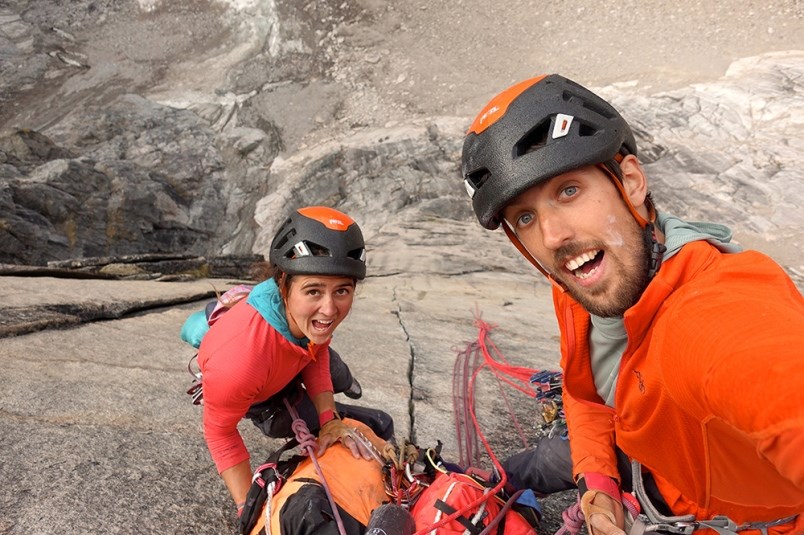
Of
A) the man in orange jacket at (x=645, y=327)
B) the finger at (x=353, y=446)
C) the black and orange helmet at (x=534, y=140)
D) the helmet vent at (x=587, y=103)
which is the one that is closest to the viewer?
the man in orange jacket at (x=645, y=327)

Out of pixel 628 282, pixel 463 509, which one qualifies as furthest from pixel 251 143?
pixel 628 282

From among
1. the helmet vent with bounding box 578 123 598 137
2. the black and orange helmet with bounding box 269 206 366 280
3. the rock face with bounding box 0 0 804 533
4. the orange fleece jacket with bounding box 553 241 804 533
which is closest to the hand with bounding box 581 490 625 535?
the orange fleece jacket with bounding box 553 241 804 533

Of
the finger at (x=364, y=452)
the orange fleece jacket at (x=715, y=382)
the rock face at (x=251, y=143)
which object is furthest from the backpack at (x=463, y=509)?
the rock face at (x=251, y=143)

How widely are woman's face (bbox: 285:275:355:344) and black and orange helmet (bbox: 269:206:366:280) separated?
0.08 meters

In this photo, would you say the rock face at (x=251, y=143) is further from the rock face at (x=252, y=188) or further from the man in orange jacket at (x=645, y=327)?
the man in orange jacket at (x=645, y=327)

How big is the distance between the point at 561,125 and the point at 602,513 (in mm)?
1877

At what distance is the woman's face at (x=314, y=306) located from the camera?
316 centimetres

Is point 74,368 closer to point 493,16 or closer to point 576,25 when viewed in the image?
point 576,25

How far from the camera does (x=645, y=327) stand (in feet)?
6.13

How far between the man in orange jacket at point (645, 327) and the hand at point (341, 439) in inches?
51.1

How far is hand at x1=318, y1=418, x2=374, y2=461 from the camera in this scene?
3154 mm

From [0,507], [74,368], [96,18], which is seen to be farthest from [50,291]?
[96,18]

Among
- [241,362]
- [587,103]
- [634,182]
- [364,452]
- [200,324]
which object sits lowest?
[364,452]

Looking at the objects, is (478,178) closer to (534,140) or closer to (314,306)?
(534,140)
